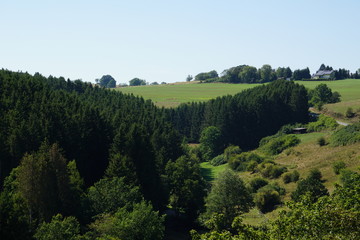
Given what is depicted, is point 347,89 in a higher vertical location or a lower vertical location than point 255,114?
higher

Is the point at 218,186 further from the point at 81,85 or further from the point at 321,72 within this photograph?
the point at 321,72

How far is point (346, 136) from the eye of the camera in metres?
71.6

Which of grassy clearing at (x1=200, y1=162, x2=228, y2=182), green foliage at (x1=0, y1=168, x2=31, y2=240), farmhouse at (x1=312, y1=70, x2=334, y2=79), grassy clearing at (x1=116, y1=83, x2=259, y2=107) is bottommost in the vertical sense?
grassy clearing at (x1=200, y1=162, x2=228, y2=182)

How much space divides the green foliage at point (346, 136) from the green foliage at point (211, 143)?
109 feet

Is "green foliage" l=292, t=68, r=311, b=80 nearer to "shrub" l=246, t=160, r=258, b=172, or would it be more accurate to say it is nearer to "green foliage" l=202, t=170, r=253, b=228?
"shrub" l=246, t=160, r=258, b=172

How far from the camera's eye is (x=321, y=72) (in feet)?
640

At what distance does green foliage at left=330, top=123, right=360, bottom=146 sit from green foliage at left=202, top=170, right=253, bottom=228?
3221 centimetres

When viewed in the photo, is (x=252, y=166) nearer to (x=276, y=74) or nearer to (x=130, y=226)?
(x=130, y=226)

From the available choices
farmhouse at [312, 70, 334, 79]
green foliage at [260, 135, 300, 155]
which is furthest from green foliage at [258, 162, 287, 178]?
farmhouse at [312, 70, 334, 79]

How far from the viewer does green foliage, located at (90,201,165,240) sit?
30.0 meters

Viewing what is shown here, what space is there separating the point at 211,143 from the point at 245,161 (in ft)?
72.7

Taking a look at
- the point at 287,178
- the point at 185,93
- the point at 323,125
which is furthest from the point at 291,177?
the point at 185,93

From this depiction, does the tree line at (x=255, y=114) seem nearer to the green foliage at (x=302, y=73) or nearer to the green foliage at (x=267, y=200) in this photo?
the green foliage at (x=267, y=200)

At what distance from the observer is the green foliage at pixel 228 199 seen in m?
45.1
